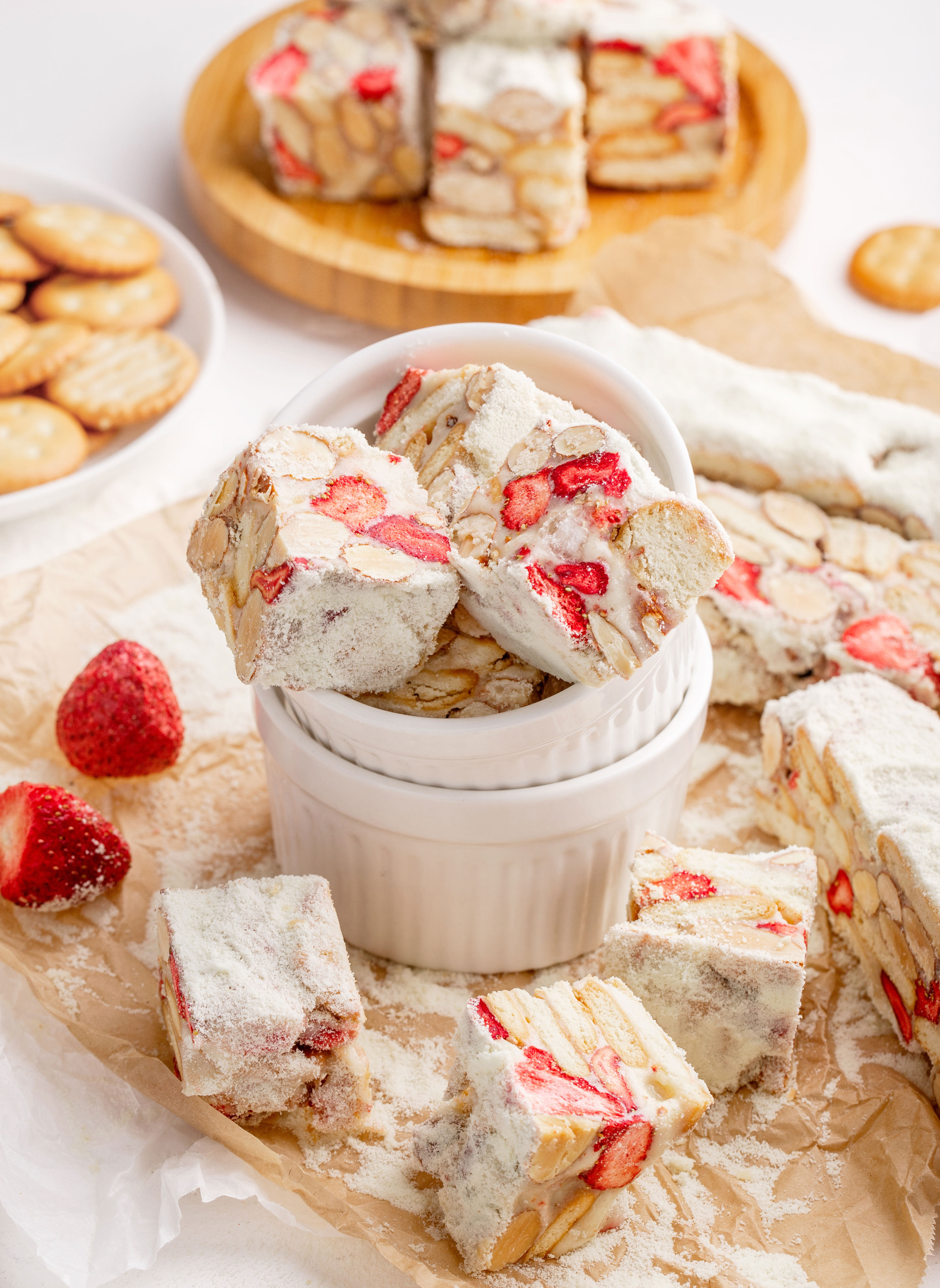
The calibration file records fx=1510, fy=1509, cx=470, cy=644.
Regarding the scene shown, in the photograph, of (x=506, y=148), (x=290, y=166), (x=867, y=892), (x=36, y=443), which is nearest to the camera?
(x=867, y=892)

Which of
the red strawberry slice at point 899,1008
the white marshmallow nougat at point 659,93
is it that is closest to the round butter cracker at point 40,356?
the white marshmallow nougat at point 659,93

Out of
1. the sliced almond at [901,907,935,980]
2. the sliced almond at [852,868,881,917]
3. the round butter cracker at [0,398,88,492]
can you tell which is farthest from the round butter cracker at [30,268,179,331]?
the sliced almond at [901,907,935,980]

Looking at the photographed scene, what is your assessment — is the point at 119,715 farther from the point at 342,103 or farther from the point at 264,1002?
the point at 342,103

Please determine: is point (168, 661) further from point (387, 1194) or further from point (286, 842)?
point (387, 1194)

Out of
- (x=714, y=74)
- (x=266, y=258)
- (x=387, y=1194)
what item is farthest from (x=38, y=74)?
(x=387, y=1194)

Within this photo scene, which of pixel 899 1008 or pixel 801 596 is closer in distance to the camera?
pixel 899 1008

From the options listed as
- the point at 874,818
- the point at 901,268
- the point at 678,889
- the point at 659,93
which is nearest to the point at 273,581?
the point at 678,889
